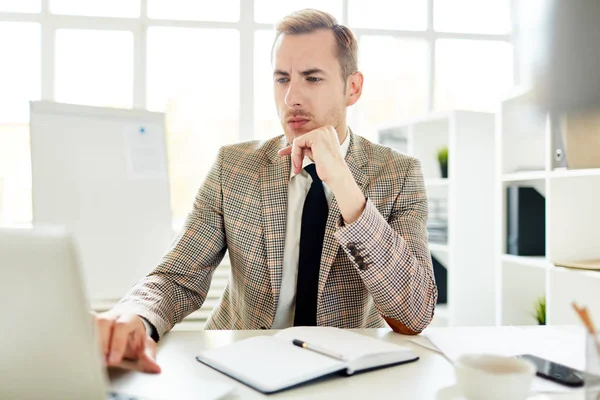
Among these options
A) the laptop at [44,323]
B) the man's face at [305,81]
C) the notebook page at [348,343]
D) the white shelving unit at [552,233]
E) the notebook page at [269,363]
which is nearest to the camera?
the laptop at [44,323]

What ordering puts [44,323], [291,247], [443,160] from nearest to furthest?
1. [44,323]
2. [291,247]
3. [443,160]

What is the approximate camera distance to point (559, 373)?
33.6 inches

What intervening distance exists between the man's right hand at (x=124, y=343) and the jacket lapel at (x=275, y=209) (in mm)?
484

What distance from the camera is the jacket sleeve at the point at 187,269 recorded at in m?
1.14

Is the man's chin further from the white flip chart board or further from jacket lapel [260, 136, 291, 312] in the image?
the white flip chart board

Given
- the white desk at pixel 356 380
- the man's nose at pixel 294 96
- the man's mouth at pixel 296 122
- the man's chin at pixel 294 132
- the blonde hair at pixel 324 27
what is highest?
the blonde hair at pixel 324 27

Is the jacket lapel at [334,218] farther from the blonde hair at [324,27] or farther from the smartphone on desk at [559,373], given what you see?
the smartphone on desk at [559,373]

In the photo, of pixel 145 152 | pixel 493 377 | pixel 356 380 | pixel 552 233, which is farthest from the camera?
pixel 145 152

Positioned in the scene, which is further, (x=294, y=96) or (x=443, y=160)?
(x=443, y=160)

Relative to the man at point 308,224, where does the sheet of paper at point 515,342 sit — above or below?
below

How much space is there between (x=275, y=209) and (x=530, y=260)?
1469mm

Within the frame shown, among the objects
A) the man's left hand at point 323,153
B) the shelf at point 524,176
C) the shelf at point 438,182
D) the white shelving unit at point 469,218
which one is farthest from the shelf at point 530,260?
the man's left hand at point 323,153

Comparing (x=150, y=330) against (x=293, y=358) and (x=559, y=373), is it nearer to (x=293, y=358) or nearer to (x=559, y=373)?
(x=293, y=358)

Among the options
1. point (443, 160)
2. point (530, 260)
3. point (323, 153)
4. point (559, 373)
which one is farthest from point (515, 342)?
point (443, 160)
